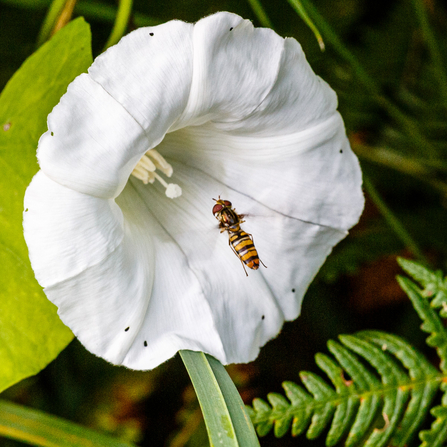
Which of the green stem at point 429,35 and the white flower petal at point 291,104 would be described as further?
the green stem at point 429,35

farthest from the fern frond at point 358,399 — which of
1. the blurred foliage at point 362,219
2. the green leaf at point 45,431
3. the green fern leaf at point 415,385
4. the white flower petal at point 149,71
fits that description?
the white flower petal at point 149,71

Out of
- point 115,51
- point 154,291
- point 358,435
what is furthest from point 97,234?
point 358,435

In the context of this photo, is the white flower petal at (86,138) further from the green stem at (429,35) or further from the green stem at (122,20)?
the green stem at (429,35)

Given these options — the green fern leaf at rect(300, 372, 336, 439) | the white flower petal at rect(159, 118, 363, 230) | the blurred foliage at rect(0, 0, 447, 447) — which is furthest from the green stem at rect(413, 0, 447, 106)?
the green fern leaf at rect(300, 372, 336, 439)

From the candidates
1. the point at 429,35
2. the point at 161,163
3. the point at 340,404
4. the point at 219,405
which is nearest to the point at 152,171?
the point at 161,163

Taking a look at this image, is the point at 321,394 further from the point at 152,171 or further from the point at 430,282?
the point at 152,171

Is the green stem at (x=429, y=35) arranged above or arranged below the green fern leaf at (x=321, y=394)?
above
